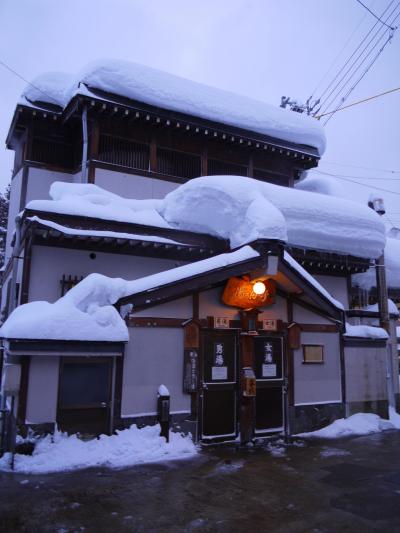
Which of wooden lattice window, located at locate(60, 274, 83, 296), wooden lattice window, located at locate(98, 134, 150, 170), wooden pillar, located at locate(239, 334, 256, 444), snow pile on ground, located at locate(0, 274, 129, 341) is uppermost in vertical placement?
wooden lattice window, located at locate(98, 134, 150, 170)

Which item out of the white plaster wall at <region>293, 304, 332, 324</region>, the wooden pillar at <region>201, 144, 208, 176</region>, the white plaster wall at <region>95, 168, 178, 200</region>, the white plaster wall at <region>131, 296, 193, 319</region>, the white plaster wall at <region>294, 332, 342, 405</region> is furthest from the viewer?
the wooden pillar at <region>201, 144, 208, 176</region>

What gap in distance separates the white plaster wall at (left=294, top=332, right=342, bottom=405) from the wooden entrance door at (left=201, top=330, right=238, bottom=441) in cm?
185

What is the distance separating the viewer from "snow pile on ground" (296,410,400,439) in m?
10.3

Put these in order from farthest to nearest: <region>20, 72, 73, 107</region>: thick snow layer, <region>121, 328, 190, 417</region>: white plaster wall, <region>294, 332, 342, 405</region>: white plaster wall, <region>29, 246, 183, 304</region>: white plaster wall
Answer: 1. <region>20, 72, 73, 107</region>: thick snow layer
2. <region>294, 332, 342, 405</region>: white plaster wall
3. <region>29, 246, 183, 304</region>: white plaster wall
4. <region>121, 328, 190, 417</region>: white plaster wall

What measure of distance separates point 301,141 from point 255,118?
2090 millimetres

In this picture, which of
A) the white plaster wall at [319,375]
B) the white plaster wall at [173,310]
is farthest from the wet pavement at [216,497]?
the white plaster wall at [173,310]

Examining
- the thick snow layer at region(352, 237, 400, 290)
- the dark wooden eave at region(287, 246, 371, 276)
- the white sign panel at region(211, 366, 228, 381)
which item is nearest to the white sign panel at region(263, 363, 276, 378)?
the white sign panel at region(211, 366, 228, 381)

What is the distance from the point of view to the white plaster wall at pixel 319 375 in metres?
10.6

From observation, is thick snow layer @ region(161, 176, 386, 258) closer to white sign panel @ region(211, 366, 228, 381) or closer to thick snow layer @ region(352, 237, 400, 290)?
thick snow layer @ region(352, 237, 400, 290)

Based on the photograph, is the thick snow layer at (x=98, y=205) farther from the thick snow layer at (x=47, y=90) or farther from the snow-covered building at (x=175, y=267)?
the thick snow layer at (x=47, y=90)

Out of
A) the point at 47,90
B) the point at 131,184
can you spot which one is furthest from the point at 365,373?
the point at 47,90

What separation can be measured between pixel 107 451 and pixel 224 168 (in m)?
9.70

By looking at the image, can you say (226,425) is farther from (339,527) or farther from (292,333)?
(339,527)

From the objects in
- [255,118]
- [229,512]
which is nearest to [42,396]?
[229,512]
